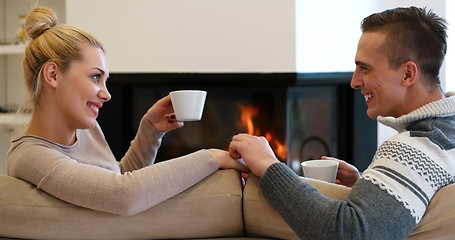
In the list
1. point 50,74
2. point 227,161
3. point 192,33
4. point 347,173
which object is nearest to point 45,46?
point 50,74

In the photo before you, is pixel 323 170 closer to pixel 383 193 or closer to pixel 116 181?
pixel 383 193

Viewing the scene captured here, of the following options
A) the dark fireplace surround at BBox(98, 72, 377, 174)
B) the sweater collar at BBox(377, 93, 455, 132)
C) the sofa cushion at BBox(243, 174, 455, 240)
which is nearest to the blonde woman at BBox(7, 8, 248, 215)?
the sofa cushion at BBox(243, 174, 455, 240)

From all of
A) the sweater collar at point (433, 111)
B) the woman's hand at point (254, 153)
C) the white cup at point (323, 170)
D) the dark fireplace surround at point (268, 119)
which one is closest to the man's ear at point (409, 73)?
the sweater collar at point (433, 111)

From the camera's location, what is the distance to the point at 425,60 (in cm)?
134

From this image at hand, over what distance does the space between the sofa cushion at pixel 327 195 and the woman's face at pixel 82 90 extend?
2.01 feet

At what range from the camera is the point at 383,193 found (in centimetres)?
106

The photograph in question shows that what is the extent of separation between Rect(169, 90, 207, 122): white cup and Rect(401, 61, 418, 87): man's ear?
0.64 meters

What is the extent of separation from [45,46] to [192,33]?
1.59 meters

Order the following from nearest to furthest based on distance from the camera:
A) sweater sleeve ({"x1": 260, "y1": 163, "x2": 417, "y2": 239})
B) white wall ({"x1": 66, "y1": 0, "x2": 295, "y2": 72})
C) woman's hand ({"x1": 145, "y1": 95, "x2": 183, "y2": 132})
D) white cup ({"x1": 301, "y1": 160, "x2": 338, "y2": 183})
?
sweater sleeve ({"x1": 260, "y1": 163, "x2": 417, "y2": 239}), white cup ({"x1": 301, "y1": 160, "x2": 338, "y2": 183}), woman's hand ({"x1": 145, "y1": 95, "x2": 183, "y2": 132}), white wall ({"x1": 66, "y1": 0, "x2": 295, "y2": 72})

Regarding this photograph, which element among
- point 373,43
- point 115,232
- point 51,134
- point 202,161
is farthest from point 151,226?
Result: point 373,43

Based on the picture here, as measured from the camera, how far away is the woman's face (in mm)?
1544

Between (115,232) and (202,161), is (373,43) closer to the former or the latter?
(202,161)

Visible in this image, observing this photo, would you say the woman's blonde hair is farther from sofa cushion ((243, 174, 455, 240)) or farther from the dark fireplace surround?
the dark fireplace surround

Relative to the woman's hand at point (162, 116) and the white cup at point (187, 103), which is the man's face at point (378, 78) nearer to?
the white cup at point (187, 103)
